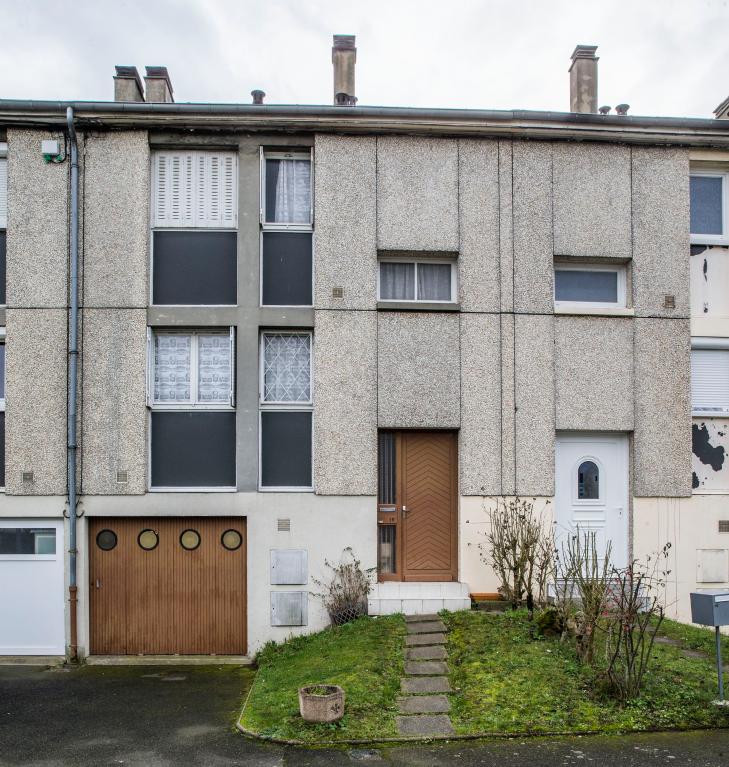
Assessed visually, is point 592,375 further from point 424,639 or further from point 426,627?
point 424,639

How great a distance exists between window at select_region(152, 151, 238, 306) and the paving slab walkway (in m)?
5.31

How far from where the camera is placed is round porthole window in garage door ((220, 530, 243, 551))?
1005 centimetres

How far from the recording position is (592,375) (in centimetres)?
1027

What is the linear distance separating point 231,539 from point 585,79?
9.16m

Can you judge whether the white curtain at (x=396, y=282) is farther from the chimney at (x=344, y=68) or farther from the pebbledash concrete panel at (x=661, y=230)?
the pebbledash concrete panel at (x=661, y=230)

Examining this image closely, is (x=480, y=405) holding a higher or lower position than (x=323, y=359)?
lower

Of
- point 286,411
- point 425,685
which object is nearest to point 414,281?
point 286,411

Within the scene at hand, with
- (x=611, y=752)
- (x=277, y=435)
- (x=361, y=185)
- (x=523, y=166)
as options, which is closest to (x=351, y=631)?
(x=277, y=435)

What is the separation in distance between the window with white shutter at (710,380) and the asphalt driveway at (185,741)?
5550mm

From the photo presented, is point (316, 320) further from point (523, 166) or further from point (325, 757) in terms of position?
point (325, 757)

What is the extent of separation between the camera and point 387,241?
10.2 metres

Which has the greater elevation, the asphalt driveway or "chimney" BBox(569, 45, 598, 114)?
"chimney" BBox(569, 45, 598, 114)

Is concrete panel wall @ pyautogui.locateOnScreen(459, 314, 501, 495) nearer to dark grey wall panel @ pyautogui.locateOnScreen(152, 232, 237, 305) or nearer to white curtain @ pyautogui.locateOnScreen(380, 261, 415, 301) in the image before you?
white curtain @ pyautogui.locateOnScreen(380, 261, 415, 301)

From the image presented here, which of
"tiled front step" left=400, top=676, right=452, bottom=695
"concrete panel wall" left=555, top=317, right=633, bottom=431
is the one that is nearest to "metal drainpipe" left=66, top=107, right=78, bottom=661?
"tiled front step" left=400, top=676, right=452, bottom=695
